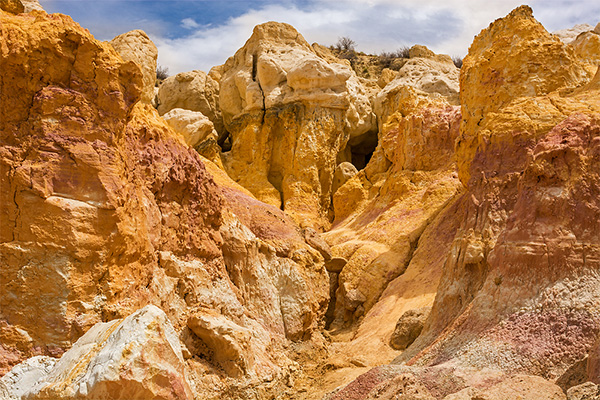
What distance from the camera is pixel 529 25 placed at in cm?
1537

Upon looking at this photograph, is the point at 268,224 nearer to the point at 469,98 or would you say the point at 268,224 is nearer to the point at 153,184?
the point at 153,184

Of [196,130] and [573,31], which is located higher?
[573,31]

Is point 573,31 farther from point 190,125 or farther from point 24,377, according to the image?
point 24,377

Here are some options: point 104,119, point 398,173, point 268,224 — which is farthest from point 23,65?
point 398,173

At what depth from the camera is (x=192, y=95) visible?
25.9 metres

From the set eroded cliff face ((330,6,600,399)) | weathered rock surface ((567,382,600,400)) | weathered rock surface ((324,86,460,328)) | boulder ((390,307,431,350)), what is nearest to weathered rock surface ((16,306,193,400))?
eroded cliff face ((330,6,600,399))

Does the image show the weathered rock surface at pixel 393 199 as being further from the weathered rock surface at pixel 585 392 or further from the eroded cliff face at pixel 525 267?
the weathered rock surface at pixel 585 392

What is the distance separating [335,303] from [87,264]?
999cm

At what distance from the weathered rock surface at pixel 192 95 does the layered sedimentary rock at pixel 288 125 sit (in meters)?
1.43

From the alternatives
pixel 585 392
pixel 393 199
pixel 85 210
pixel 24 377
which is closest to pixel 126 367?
pixel 24 377

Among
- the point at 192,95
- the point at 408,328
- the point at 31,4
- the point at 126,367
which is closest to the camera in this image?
the point at 126,367

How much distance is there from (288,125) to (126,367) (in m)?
18.9

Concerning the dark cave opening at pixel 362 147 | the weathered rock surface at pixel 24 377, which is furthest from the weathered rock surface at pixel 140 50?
the weathered rock surface at pixel 24 377

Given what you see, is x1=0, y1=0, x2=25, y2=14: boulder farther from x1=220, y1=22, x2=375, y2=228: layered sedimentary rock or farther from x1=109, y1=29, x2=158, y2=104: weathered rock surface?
x1=220, y1=22, x2=375, y2=228: layered sedimentary rock
